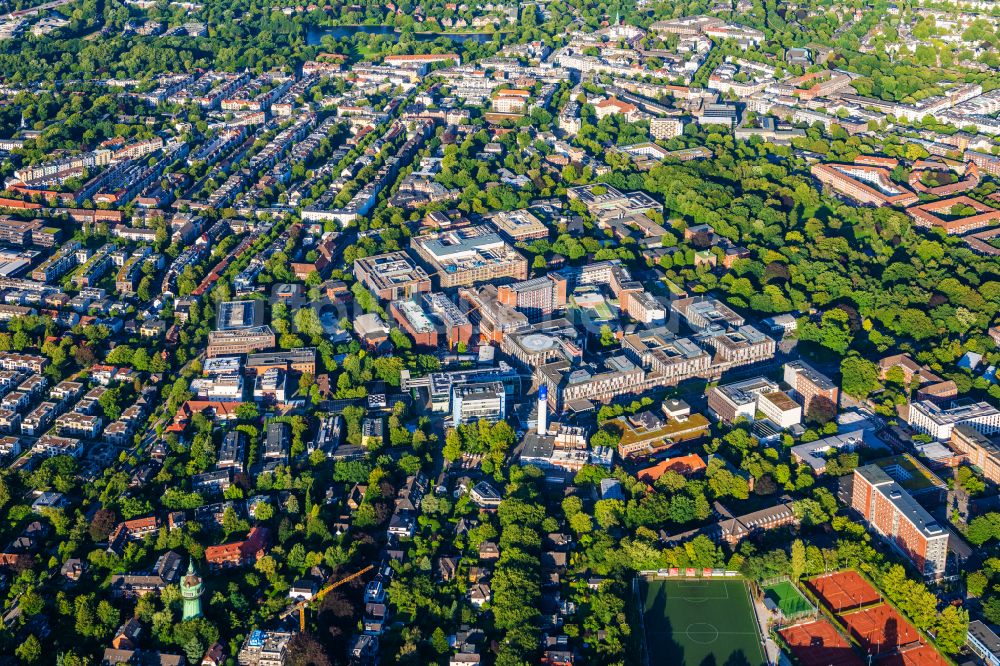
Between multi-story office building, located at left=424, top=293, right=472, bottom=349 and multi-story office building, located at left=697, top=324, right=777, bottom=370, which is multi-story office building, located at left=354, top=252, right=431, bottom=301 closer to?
multi-story office building, located at left=424, top=293, right=472, bottom=349

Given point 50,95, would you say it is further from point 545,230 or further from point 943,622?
point 943,622

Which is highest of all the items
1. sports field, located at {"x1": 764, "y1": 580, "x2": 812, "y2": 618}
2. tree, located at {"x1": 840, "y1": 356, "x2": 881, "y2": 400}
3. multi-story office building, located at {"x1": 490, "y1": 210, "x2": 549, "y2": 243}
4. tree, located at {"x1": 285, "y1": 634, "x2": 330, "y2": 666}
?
multi-story office building, located at {"x1": 490, "y1": 210, "x2": 549, "y2": 243}

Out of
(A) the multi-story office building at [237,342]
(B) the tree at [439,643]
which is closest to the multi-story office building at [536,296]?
(A) the multi-story office building at [237,342]

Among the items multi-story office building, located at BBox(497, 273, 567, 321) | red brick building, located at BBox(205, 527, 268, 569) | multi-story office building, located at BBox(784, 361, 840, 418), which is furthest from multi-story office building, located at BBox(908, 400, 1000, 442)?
red brick building, located at BBox(205, 527, 268, 569)

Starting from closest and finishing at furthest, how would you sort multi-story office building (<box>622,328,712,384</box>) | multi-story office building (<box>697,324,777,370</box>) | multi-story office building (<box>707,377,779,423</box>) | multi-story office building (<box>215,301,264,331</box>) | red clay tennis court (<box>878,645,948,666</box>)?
red clay tennis court (<box>878,645,948,666</box>)
multi-story office building (<box>707,377,779,423</box>)
multi-story office building (<box>622,328,712,384</box>)
multi-story office building (<box>697,324,777,370</box>)
multi-story office building (<box>215,301,264,331</box>)

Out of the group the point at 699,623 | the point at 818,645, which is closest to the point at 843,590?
Answer: the point at 818,645

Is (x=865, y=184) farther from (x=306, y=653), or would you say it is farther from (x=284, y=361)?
(x=306, y=653)
